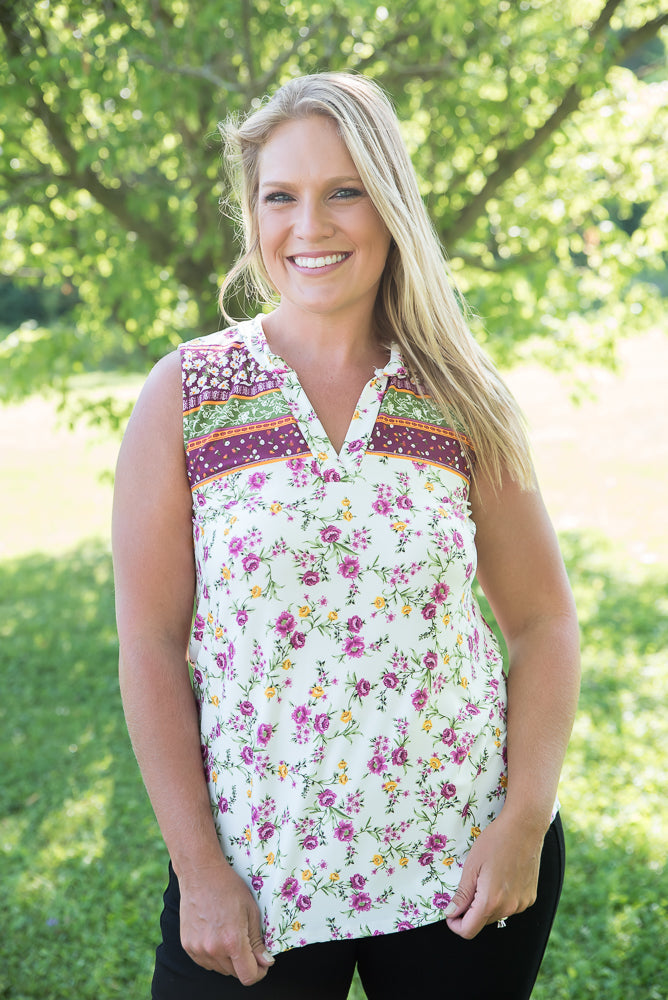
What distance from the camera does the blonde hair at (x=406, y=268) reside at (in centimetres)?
183

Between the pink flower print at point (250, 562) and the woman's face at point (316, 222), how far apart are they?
21.0 inches

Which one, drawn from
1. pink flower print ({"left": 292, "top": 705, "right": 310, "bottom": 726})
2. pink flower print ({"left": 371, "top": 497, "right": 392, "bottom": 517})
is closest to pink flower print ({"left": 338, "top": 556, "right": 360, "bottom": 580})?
pink flower print ({"left": 371, "top": 497, "right": 392, "bottom": 517})

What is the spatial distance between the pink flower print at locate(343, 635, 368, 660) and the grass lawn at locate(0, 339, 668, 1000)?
7.13ft

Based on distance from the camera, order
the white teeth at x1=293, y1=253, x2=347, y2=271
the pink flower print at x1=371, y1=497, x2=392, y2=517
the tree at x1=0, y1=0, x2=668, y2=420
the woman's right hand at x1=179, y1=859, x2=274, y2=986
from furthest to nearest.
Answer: the tree at x1=0, y1=0, x2=668, y2=420 < the white teeth at x1=293, y1=253, x2=347, y2=271 < the pink flower print at x1=371, y1=497, x2=392, y2=517 < the woman's right hand at x1=179, y1=859, x2=274, y2=986

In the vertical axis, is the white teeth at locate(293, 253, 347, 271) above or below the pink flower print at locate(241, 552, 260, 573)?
above

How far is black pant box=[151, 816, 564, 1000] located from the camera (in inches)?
67.4

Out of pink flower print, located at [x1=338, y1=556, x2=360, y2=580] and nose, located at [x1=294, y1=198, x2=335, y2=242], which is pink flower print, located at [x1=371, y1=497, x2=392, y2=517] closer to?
pink flower print, located at [x1=338, y1=556, x2=360, y2=580]

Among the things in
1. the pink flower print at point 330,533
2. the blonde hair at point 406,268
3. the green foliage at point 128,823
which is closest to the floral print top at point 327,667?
the pink flower print at point 330,533

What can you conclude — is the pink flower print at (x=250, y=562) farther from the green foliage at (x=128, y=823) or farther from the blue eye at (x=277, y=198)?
the green foliage at (x=128, y=823)

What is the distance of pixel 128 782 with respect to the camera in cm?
483

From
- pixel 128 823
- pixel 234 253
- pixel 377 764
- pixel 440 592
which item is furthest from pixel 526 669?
pixel 234 253

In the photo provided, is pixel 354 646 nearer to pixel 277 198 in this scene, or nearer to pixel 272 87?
pixel 277 198

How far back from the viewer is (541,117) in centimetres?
502

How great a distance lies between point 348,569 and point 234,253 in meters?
3.23
